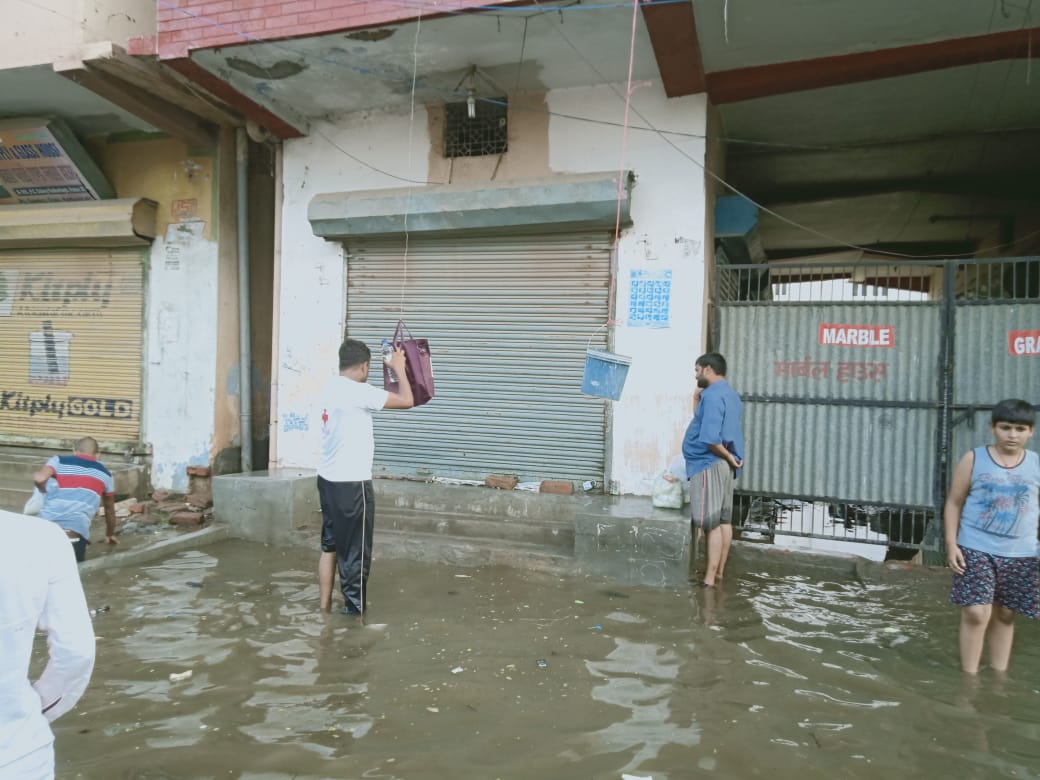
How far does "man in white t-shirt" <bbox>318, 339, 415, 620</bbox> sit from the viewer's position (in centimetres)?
451

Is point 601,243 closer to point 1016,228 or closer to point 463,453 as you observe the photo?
point 463,453

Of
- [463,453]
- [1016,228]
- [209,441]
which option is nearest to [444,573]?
[463,453]

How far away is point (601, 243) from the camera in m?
6.93

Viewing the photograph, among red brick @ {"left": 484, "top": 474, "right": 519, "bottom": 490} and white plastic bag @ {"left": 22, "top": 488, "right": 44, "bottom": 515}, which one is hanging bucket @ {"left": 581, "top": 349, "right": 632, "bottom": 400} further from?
white plastic bag @ {"left": 22, "top": 488, "right": 44, "bottom": 515}

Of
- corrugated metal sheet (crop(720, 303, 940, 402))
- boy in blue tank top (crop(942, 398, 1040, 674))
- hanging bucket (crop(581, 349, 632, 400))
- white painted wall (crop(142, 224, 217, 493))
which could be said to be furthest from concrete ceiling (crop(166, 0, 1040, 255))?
boy in blue tank top (crop(942, 398, 1040, 674))

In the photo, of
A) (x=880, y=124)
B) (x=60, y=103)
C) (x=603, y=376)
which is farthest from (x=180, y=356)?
(x=880, y=124)

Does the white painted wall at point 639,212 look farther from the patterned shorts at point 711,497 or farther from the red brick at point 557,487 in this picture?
the patterned shorts at point 711,497

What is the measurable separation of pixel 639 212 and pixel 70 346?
24.4ft

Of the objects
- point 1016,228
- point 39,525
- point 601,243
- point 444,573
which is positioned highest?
point 1016,228

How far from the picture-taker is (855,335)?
251 inches

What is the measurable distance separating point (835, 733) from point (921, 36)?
19.2ft

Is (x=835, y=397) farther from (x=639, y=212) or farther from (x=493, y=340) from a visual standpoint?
(x=493, y=340)

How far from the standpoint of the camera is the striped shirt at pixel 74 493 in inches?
208

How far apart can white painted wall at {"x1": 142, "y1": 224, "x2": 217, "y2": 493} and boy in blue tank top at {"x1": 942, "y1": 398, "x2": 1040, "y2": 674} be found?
7.52 metres
